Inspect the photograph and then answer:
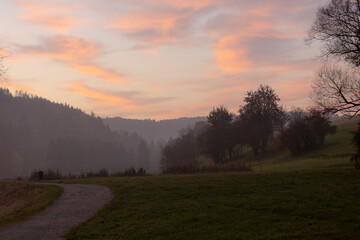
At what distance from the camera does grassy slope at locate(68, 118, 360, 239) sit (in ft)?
32.9

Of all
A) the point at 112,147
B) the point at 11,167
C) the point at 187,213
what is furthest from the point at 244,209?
the point at 112,147

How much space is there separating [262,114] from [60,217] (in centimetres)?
6092

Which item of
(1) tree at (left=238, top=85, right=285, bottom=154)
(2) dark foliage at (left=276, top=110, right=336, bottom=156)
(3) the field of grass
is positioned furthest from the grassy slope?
(1) tree at (left=238, top=85, right=285, bottom=154)

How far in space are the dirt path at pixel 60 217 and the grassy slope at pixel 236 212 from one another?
2.47 ft

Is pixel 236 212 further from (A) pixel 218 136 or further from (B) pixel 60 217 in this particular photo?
(A) pixel 218 136

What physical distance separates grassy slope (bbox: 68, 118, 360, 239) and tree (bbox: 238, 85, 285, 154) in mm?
48481

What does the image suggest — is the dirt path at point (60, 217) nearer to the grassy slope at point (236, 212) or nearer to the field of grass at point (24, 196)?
the grassy slope at point (236, 212)

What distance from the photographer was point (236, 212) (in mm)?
12664

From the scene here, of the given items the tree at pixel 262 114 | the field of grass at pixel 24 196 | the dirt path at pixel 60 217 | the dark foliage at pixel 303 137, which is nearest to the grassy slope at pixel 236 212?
the dirt path at pixel 60 217

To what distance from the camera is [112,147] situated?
175 meters

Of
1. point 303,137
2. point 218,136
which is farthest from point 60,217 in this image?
point 218,136

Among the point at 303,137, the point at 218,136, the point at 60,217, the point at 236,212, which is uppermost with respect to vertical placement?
the point at 218,136

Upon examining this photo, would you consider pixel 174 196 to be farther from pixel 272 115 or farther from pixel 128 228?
pixel 272 115

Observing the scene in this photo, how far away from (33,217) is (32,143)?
7149 inches
